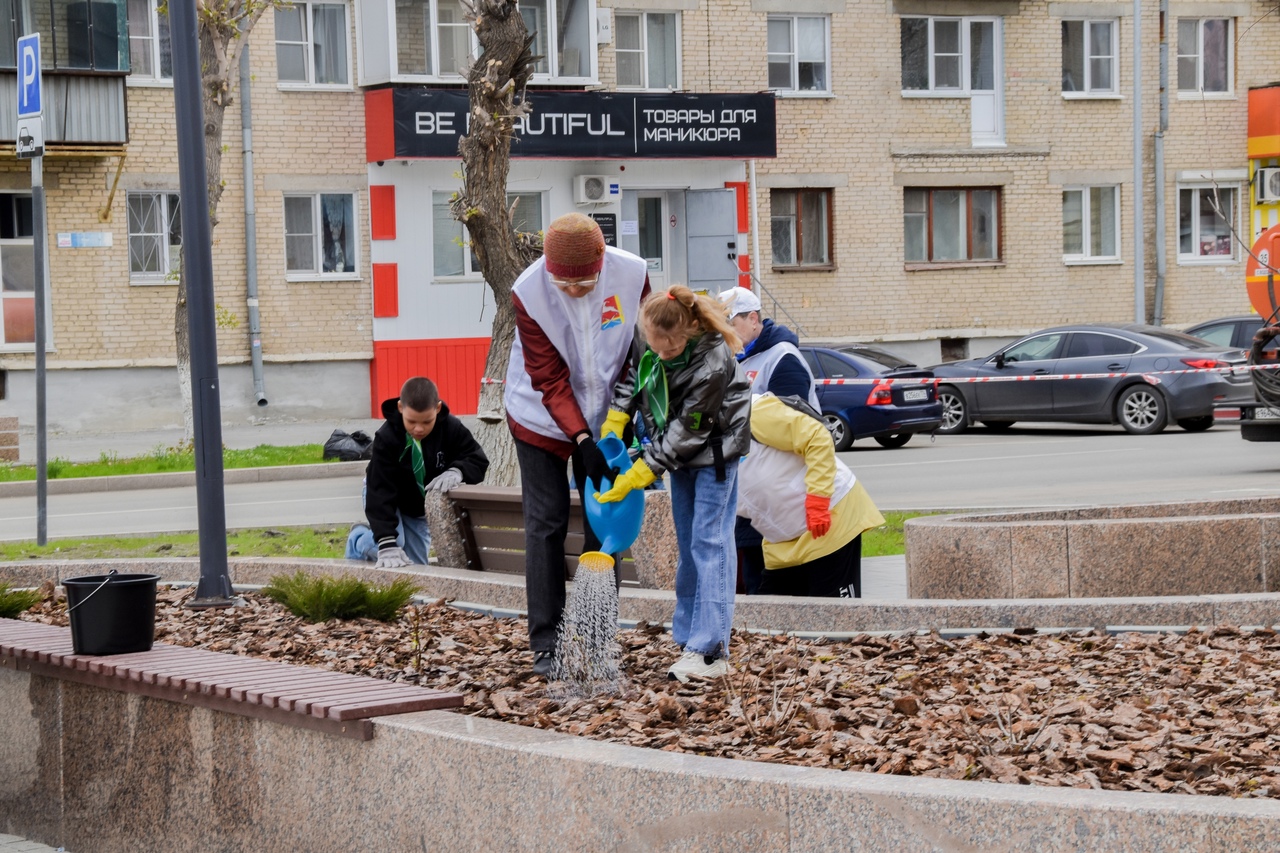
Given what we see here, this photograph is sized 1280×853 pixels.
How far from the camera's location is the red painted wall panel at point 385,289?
28844 mm

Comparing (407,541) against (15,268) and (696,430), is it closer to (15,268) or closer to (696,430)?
(696,430)

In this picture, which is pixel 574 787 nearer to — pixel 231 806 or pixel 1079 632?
pixel 231 806

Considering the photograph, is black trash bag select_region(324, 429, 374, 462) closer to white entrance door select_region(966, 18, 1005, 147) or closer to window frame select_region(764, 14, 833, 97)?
window frame select_region(764, 14, 833, 97)

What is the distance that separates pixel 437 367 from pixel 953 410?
8.55 m

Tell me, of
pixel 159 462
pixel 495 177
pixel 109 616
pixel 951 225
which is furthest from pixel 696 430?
pixel 951 225

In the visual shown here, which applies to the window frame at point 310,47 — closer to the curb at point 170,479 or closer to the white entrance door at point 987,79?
the curb at point 170,479

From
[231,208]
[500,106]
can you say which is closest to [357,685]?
[500,106]

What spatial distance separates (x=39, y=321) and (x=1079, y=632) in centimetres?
848

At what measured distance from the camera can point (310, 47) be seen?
28.6 metres

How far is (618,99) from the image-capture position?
29438 millimetres

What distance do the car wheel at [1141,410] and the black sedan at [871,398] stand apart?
2.65m

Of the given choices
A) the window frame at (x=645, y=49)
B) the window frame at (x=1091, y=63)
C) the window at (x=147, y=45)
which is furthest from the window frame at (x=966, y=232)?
the window at (x=147, y=45)

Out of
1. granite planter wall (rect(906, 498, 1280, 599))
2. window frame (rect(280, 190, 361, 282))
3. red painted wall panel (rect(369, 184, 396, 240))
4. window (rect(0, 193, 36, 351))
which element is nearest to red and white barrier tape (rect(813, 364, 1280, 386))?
red painted wall panel (rect(369, 184, 396, 240))

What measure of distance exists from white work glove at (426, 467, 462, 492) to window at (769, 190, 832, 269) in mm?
23474
